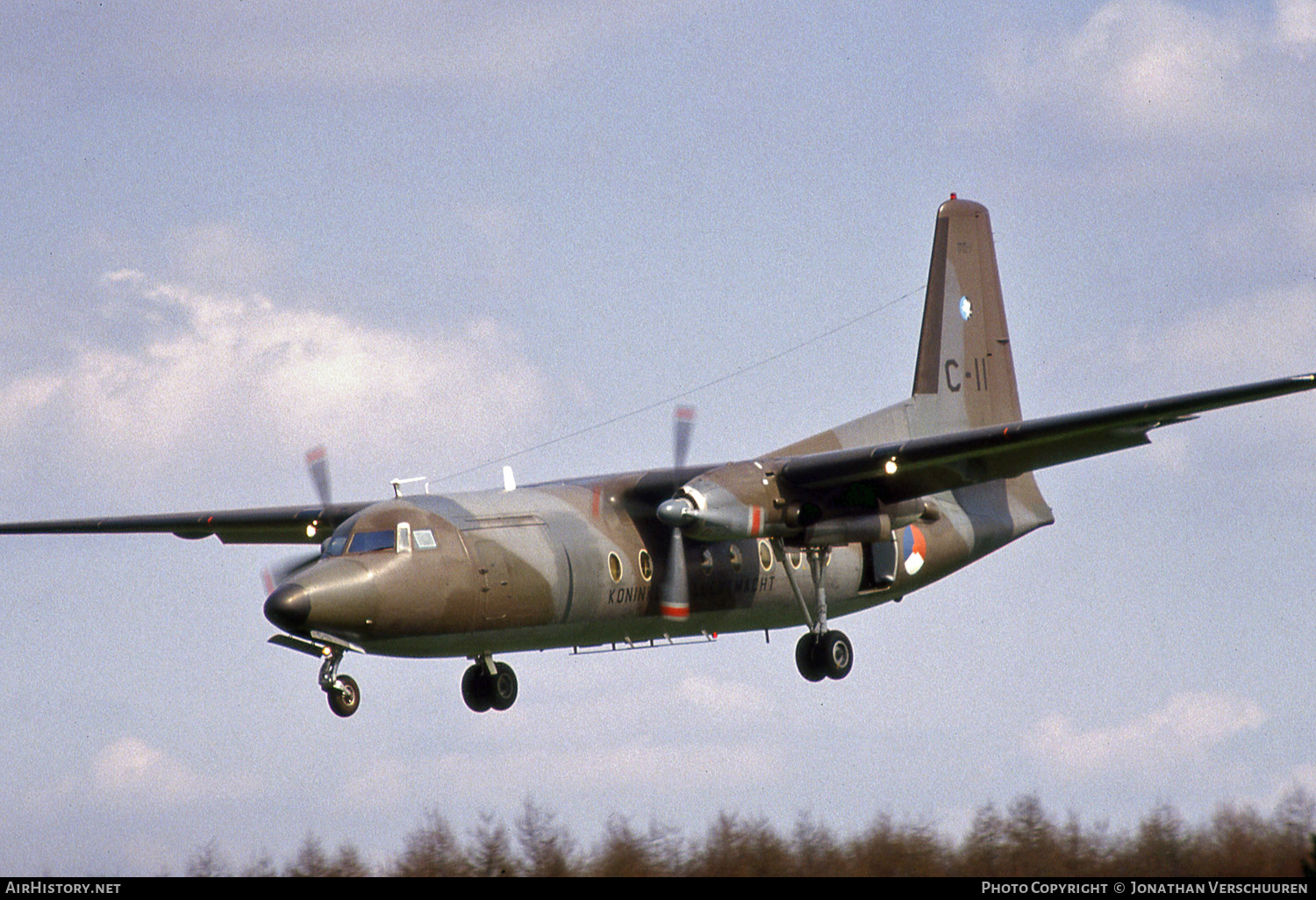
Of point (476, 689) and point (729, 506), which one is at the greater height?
point (729, 506)

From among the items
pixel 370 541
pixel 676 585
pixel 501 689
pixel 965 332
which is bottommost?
pixel 501 689

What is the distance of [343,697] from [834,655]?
25.1 feet

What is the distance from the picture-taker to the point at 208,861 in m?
15.6

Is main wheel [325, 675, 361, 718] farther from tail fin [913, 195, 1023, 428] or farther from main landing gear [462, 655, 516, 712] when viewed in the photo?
tail fin [913, 195, 1023, 428]

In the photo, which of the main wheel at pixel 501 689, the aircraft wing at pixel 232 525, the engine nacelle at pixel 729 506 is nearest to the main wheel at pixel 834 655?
the engine nacelle at pixel 729 506

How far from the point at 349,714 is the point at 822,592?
24.9ft

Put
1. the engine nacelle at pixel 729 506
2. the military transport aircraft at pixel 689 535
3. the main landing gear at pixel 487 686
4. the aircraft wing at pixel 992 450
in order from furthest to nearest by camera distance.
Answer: the main landing gear at pixel 487 686
the engine nacelle at pixel 729 506
the aircraft wing at pixel 992 450
the military transport aircraft at pixel 689 535

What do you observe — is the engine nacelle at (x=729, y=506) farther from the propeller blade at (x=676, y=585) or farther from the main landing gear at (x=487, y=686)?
the main landing gear at (x=487, y=686)

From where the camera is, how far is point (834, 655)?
23734 mm

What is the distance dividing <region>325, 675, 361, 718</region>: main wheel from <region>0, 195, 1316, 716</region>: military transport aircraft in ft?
0.06

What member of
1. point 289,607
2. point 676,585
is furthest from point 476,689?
point 289,607

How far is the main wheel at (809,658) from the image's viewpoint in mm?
23766

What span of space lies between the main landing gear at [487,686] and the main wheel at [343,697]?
3521 mm

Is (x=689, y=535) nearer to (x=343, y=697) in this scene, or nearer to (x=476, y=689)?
(x=476, y=689)
